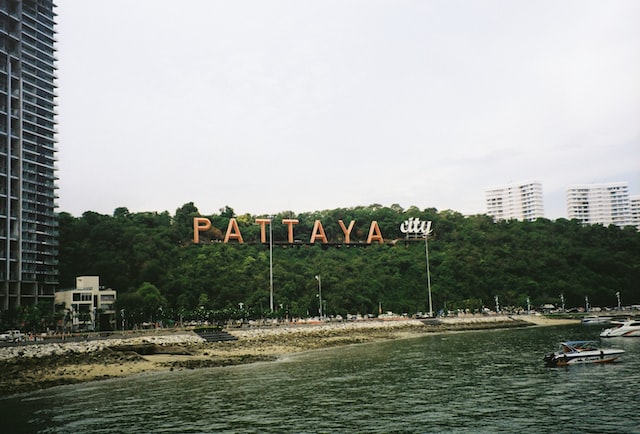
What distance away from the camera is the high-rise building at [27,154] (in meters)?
105

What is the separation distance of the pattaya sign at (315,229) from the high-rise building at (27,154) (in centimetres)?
3279

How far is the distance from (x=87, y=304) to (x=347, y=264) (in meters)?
59.6

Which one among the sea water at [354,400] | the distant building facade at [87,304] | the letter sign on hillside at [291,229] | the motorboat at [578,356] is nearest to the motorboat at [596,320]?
the letter sign on hillside at [291,229]

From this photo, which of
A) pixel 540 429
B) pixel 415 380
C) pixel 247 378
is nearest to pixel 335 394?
pixel 415 380

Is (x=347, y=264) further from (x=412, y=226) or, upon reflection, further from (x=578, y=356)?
(x=578, y=356)

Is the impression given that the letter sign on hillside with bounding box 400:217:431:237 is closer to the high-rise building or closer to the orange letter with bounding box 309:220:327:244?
the orange letter with bounding box 309:220:327:244

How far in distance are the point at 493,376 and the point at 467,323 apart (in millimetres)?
70319

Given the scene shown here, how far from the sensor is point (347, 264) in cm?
13562

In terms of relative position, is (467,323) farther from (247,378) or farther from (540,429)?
(540,429)

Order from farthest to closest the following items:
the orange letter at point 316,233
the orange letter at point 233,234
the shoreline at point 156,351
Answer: the orange letter at point 316,233, the orange letter at point 233,234, the shoreline at point 156,351

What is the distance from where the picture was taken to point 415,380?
139 feet

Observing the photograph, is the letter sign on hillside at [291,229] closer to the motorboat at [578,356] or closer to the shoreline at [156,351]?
the shoreline at [156,351]

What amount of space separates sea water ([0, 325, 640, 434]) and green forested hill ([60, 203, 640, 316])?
189 feet

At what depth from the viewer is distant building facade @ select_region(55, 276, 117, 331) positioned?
9544 cm
